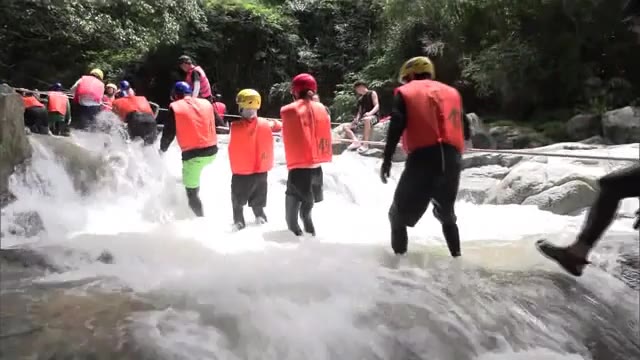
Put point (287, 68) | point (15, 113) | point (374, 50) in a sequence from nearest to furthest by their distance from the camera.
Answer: point (15, 113) → point (287, 68) → point (374, 50)

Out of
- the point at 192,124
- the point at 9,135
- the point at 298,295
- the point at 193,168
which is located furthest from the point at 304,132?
the point at 9,135

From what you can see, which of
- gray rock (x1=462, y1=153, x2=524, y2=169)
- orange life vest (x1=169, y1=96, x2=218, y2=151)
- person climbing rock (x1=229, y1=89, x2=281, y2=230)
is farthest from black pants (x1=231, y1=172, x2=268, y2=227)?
gray rock (x1=462, y1=153, x2=524, y2=169)

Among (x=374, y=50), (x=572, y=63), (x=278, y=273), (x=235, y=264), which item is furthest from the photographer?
(x=374, y=50)

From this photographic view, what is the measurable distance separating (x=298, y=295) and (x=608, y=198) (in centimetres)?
125

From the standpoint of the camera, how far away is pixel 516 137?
31.3 ft

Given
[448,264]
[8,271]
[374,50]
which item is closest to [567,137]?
[374,50]

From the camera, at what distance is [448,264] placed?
11.3 feet

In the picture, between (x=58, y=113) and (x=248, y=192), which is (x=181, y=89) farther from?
(x=58, y=113)

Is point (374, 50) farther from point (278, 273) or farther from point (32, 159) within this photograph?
point (278, 273)

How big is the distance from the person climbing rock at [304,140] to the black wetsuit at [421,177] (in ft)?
2.55

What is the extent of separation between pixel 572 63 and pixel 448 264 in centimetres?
749

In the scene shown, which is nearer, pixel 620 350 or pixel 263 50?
pixel 620 350

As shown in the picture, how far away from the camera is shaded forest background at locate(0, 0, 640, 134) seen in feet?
30.7

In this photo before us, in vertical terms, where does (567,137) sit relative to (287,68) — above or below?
below
